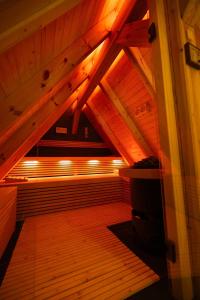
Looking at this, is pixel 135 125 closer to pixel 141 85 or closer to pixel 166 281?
pixel 141 85

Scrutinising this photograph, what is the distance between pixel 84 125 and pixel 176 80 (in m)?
4.08

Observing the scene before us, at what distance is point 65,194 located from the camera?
3.69 meters

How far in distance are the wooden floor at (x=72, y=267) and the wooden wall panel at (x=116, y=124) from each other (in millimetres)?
2242

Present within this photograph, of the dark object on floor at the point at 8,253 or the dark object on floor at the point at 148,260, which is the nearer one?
the dark object on floor at the point at 148,260

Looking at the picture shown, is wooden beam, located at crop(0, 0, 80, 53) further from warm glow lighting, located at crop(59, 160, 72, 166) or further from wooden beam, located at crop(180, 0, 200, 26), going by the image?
warm glow lighting, located at crop(59, 160, 72, 166)

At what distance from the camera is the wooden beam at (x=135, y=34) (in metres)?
1.78

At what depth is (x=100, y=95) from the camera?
12.7ft

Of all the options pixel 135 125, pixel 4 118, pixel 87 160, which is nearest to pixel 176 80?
pixel 4 118

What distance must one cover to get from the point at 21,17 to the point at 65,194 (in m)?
3.49

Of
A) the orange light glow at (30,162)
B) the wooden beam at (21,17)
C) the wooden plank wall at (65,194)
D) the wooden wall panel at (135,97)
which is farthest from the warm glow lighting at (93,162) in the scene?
the wooden beam at (21,17)

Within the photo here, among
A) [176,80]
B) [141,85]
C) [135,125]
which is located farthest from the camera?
[135,125]

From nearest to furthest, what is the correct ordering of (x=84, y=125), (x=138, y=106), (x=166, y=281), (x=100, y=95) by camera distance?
(x=166, y=281) → (x=138, y=106) → (x=100, y=95) → (x=84, y=125)

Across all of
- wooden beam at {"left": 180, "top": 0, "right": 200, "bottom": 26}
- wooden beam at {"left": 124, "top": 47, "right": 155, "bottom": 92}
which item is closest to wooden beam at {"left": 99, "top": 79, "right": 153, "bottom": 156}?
wooden beam at {"left": 124, "top": 47, "right": 155, "bottom": 92}

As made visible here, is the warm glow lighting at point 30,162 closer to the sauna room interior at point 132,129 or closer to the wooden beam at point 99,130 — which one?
the sauna room interior at point 132,129
